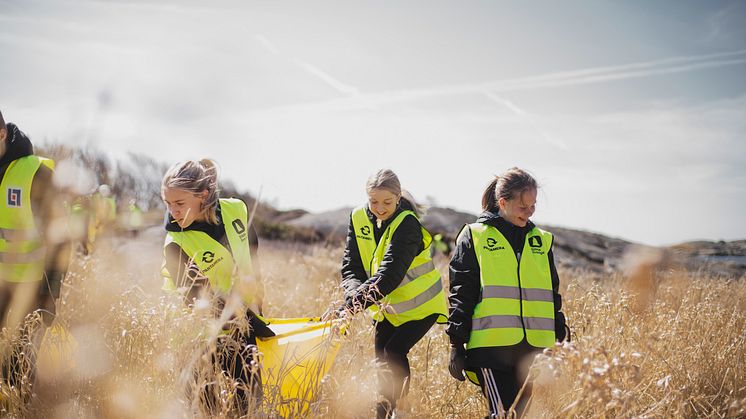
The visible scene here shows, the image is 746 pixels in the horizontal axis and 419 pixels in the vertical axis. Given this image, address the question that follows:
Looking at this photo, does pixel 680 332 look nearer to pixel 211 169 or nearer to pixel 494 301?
pixel 494 301

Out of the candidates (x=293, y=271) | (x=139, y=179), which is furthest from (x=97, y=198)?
(x=139, y=179)

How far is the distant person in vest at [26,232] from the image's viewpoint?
2848 millimetres

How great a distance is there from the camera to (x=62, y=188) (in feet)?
10.0

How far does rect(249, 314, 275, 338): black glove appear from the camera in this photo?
2711 mm

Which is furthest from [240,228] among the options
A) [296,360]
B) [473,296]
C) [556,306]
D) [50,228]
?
[556,306]

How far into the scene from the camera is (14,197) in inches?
112

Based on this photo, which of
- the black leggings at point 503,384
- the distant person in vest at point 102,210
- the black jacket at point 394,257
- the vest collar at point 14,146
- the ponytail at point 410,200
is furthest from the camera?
the distant person in vest at point 102,210

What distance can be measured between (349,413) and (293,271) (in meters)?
4.74

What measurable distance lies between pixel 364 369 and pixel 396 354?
9.3 inches

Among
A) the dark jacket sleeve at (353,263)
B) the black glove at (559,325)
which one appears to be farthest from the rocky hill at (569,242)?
the black glove at (559,325)

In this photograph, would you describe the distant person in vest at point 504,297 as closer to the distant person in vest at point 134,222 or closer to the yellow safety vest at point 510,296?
the yellow safety vest at point 510,296

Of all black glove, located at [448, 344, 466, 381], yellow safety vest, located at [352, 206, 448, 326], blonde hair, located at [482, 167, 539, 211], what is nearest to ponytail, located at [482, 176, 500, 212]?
blonde hair, located at [482, 167, 539, 211]

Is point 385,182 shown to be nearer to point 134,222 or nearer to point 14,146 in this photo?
point 14,146

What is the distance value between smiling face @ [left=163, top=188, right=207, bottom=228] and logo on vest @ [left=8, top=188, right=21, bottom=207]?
1.00 meters
